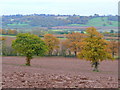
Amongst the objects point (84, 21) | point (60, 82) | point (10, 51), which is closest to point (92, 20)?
point (84, 21)

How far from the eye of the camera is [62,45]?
299ft

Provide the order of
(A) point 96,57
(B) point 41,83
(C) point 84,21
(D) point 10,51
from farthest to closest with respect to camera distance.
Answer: (C) point 84,21
(D) point 10,51
(A) point 96,57
(B) point 41,83

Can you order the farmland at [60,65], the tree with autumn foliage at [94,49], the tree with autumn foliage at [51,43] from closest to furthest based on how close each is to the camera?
1. the farmland at [60,65]
2. the tree with autumn foliage at [94,49]
3. the tree with autumn foliage at [51,43]

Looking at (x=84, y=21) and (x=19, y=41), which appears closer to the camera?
(x=19, y=41)

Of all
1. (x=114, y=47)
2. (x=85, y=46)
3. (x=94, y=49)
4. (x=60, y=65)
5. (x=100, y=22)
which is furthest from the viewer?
(x=100, y=22)

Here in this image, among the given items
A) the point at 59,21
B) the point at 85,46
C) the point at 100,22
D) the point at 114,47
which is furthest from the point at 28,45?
the point at 59,21

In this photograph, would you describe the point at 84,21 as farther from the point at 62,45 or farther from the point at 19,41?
the point at 19,41

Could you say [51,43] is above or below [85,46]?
below

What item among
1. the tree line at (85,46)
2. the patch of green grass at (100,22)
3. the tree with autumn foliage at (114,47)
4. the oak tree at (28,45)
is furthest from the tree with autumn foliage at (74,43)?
the patch of green grass at (100,22)

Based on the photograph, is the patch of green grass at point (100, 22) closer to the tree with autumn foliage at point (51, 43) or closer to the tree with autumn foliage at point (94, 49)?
the tree with autumn foliage at point (51, 43)

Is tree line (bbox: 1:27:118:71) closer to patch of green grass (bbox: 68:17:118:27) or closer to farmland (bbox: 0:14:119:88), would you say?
farmland (bbox: 0:14:119:88)

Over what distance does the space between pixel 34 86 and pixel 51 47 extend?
74.9 meters

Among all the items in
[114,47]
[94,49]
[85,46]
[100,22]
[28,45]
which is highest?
[100,22]

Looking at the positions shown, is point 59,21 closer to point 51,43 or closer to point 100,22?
point 100,22
